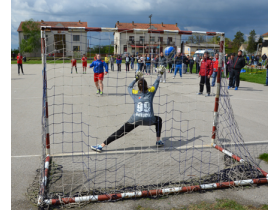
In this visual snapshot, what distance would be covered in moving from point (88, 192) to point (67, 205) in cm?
40

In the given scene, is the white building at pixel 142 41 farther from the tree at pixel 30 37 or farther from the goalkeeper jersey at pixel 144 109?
the tree at pixel 30 37

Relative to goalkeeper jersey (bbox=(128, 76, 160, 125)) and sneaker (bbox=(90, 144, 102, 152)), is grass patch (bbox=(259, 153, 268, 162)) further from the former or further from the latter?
sneaker (bbox=(90, 144, 102, 152))

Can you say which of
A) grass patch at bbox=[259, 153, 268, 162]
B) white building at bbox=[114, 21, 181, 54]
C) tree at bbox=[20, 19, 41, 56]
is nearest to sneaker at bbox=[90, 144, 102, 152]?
white building at bbox=[114, 21, 181, 54]

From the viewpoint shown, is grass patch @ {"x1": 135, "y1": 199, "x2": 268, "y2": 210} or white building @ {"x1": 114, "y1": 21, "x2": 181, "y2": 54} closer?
grass patch @ {"x1": 135, "y1": 199, "x2": 268, "y2": 210}

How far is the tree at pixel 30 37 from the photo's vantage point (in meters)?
65.2

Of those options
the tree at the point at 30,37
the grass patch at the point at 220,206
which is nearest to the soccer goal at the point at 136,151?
the grass patch at the point at 220,206

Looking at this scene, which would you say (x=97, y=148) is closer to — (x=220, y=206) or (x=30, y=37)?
(x=220, y=206)

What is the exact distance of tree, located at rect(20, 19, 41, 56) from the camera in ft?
214

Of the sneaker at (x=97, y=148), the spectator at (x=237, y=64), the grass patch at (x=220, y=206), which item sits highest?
the spectator at (x=237, y=64)

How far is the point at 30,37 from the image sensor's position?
6669cm

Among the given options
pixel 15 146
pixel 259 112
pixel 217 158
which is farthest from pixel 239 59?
pixel 15 146

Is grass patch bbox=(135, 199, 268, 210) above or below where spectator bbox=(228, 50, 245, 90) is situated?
below

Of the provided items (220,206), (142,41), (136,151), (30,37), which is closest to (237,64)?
(142,41)

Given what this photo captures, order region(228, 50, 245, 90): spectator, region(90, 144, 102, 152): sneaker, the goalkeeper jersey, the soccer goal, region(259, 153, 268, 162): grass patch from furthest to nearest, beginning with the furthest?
region(228, 50, 245, 90): spectator, region(90, 144, 102, 152): sneaker, region(259, 153, 268, 162): grass patch, the goalkeeper jersey, the soccer goal
